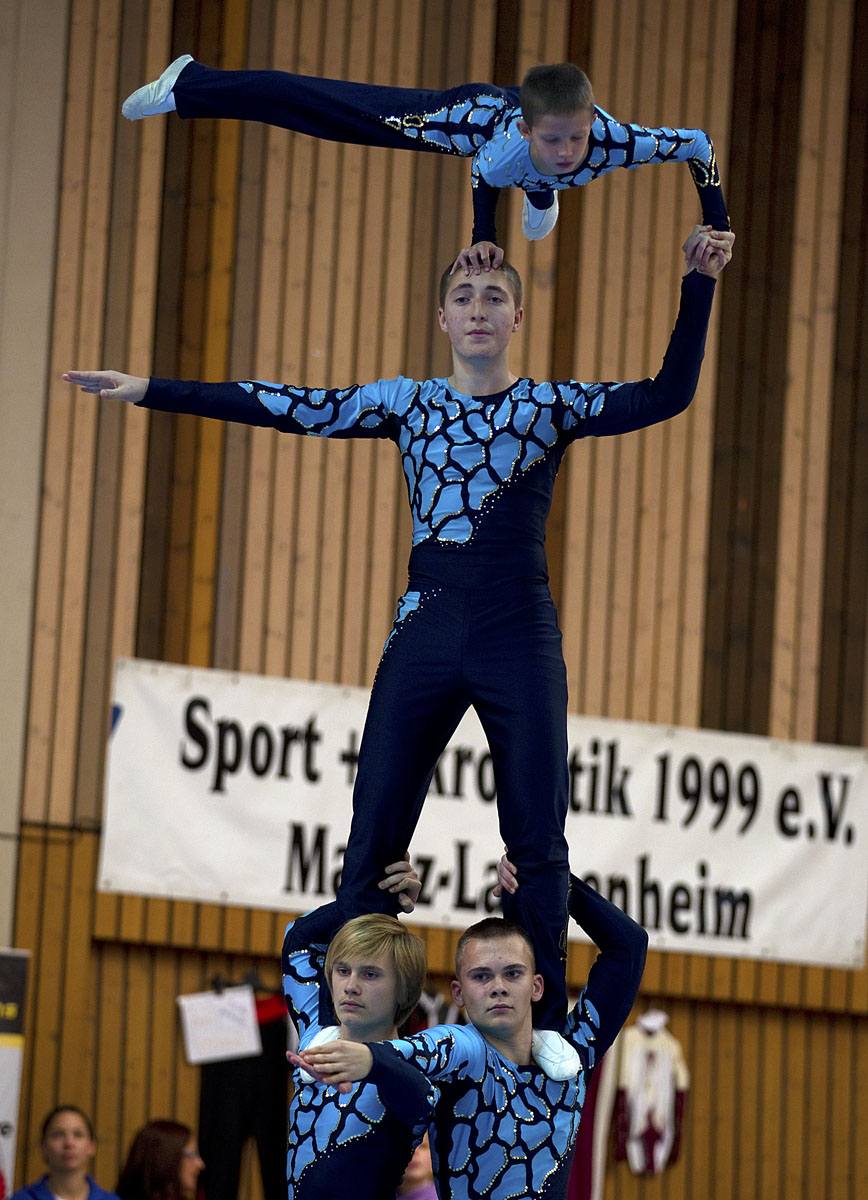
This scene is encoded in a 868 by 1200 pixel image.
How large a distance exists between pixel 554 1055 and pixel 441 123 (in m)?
2.17

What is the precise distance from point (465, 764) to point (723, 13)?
4288 mm

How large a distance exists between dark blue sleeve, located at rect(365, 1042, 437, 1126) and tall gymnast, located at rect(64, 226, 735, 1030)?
1.71 feet

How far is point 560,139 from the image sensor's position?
3691 millimetres

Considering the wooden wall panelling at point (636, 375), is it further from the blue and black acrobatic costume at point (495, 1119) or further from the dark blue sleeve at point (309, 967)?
the blue and black acrobatic costume at point (495, 1119)

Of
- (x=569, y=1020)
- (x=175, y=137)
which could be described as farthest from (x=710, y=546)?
(x=569, y=1020)

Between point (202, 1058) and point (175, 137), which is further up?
point (175, 137)

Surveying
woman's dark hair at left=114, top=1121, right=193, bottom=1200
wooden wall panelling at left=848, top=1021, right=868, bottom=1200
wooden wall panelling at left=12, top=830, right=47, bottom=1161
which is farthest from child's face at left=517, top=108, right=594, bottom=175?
wooden wall panelling at left=848, top=1021, right=868, bottom=1200

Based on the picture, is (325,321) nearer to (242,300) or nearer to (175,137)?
(242,300)

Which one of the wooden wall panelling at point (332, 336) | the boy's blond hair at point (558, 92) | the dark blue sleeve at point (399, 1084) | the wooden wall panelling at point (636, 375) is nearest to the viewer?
the dark blue sleeve at point (399, 1084)

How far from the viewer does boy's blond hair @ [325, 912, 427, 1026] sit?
3.82 m

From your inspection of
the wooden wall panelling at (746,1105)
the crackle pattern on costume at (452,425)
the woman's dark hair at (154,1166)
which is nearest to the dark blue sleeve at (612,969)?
the crackle pattern on costume at (452,425)

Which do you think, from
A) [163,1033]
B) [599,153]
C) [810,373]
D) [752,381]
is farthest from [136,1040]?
[599,153]

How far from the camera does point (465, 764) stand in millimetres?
8578

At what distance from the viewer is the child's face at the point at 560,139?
367 centimetres
